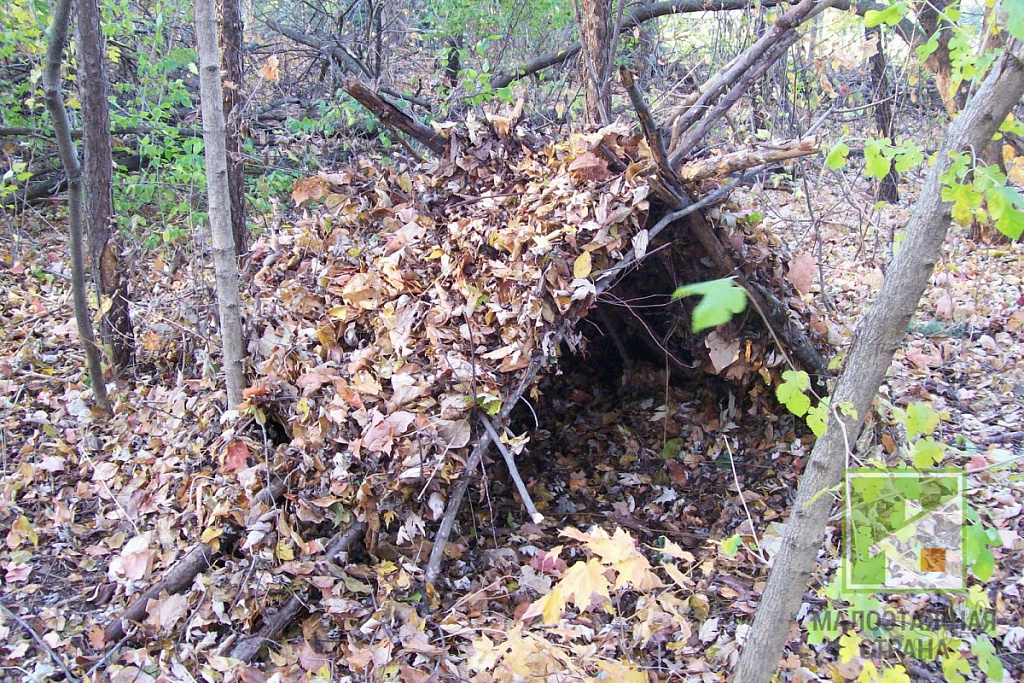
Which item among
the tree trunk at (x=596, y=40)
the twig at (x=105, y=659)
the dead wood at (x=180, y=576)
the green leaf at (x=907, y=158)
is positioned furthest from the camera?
the tree trunk at (x=596, y=40)

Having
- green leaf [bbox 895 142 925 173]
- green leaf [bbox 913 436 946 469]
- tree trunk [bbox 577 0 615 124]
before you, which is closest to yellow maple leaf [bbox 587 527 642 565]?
green leaf [bbox 913 436 946 469]

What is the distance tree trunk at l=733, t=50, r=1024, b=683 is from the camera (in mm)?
1701

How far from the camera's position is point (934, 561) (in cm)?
320

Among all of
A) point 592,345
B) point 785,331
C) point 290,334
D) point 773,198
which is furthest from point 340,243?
point 773,198

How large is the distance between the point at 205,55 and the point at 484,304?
1.78 metres

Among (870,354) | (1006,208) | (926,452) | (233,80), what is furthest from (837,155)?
(233,80)

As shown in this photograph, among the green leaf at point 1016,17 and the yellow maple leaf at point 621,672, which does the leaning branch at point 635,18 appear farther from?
the green leaf at point 1016,17

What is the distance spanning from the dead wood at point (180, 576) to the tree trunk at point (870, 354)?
234 centimetres

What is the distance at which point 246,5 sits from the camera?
975 centimetres

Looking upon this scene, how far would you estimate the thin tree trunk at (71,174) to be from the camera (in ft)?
11.2

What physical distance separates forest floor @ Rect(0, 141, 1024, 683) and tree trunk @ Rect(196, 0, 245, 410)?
1.28 feet

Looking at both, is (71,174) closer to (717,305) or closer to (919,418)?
(717,305)

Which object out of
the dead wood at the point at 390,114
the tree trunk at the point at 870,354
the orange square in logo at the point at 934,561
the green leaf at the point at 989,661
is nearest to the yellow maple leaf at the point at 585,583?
the tree trunk at the point at 870,354

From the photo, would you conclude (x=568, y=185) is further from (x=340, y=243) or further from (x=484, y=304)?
(x=340, y=243)
